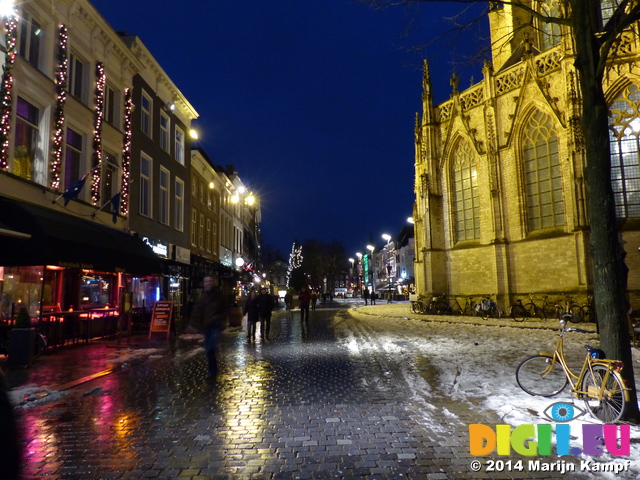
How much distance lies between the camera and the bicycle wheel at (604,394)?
5320 mm

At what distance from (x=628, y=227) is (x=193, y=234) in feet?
75.0

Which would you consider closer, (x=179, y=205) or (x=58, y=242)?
(x=58, y=242)

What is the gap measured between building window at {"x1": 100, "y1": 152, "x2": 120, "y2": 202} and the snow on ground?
398 inches

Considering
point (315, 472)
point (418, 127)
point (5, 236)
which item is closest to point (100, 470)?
point (315, 472)

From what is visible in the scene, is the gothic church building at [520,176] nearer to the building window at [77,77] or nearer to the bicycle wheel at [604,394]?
the building window at [77,77]

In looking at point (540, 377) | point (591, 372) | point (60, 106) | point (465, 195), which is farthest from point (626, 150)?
point (60, 106)

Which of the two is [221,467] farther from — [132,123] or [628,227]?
[628,227]

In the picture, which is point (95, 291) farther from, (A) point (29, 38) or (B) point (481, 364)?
(B) point (481, 364)

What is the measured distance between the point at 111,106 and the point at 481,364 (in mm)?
16432

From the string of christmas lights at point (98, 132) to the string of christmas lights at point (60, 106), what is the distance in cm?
197

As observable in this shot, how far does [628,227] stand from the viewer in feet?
69.7

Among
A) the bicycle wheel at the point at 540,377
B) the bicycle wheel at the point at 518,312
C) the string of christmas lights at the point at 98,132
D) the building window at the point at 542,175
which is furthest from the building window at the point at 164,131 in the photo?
the bicycle wheel at the point at 540,377

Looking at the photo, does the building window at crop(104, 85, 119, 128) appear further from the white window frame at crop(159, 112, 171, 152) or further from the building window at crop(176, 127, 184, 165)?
the building window at crop(176, 127, 184, 165)

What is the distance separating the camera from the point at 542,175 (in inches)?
952
